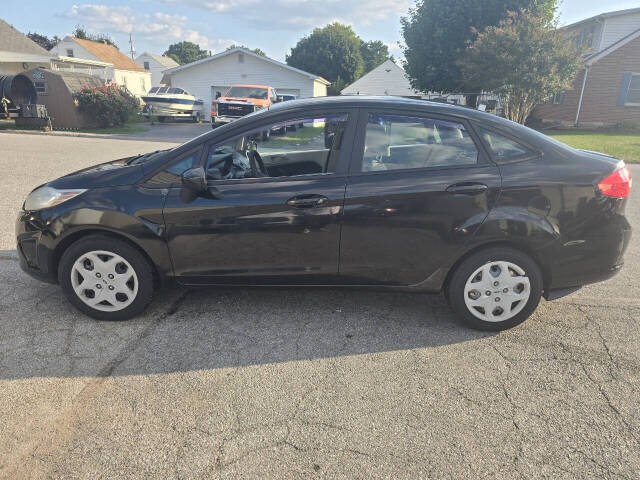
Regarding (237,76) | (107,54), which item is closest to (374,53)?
(107,54)

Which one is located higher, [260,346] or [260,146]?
[260,146]

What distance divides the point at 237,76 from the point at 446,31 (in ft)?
47.0

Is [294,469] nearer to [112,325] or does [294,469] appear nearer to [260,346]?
[260,346]

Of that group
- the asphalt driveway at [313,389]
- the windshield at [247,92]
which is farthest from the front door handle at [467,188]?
the windshield at [247,92]

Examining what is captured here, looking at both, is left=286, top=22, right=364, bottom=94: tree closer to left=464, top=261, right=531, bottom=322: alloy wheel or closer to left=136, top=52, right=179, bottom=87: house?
left=136, top=52, right=179, bottom=87: house

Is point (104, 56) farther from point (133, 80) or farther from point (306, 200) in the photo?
point (306, 200)

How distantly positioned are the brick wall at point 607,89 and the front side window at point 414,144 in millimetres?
26441

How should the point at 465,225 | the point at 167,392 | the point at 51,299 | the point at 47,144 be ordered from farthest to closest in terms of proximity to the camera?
the point at 47,144
the point at 51,299
the point at 465,225
the point at 167,392

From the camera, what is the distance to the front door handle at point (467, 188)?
10.1 ft

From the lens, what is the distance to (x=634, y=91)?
2383 cm

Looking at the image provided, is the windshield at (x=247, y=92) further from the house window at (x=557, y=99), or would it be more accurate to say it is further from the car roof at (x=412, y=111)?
the car roof at (x=412, y=111)

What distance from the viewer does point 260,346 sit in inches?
123

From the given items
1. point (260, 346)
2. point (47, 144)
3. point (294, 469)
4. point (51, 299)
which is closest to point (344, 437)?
point (294, 469)

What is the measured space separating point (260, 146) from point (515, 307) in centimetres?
229
